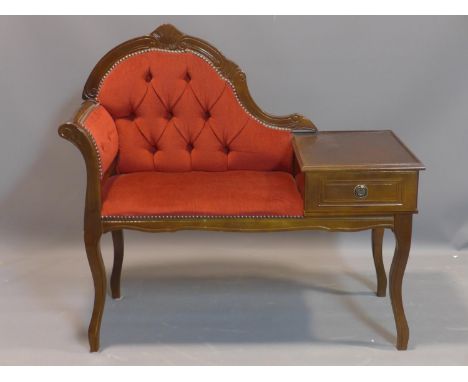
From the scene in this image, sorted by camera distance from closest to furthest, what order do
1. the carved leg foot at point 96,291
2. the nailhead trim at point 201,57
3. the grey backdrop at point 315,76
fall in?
the carved leg foot at point 96,291
the nailhead trim at point 201,57
the grey backdrop at point 315,76

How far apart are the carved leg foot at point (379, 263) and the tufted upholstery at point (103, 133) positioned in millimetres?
1106

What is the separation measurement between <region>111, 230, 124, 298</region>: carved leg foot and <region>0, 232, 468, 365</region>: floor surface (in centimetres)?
6

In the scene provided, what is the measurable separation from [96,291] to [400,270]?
107cm

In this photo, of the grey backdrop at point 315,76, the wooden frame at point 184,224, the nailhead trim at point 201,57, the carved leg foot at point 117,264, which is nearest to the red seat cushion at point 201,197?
the wooden frame at point 184,224

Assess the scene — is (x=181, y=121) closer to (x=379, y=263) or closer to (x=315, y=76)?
(x=315, y=76)

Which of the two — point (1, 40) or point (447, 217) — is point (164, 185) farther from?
point (447, 217)

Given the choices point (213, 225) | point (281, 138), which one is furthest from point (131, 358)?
point (281, 138)

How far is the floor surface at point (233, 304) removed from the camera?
114 inches

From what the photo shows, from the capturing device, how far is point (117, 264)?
336 centimetres

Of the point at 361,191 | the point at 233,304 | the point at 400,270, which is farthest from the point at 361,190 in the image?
the point at 233,304

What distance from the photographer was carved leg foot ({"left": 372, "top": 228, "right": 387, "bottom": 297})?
332 cm

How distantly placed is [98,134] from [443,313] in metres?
1.48

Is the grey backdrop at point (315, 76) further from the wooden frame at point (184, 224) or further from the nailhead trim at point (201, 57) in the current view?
the wooden frame at point (184, 224)

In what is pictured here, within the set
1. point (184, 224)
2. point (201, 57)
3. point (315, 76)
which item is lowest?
point (184, 224)
